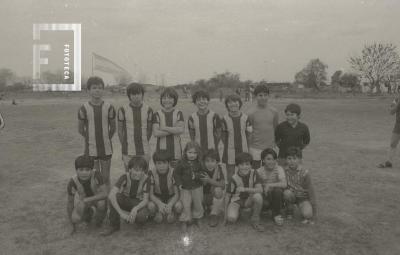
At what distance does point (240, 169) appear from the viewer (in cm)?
484

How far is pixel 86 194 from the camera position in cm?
472

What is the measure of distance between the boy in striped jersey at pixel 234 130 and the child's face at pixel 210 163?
461 millimetres

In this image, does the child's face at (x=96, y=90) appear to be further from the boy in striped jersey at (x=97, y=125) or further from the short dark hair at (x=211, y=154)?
the short dark hair at (x=211, y=154)

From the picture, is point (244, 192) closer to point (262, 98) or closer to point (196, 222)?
point (196, 222)

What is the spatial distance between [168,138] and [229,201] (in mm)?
1158

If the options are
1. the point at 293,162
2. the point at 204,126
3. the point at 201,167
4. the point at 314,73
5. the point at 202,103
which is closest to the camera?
the point at 201,167

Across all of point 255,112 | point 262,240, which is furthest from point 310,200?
point 255,112

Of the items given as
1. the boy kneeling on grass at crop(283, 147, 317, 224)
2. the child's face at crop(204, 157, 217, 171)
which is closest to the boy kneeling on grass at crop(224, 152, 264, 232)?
the child's face at crop(204, 157, 217, 171)

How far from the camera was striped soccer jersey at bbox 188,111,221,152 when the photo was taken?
17.3 ft

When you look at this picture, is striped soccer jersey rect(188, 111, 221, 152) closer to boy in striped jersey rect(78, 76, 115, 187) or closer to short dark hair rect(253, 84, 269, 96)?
short dark hair rect(253, 84, 269, 96)

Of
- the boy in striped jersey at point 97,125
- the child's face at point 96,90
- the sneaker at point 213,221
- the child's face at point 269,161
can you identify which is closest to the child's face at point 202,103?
the child's face at point 269,161

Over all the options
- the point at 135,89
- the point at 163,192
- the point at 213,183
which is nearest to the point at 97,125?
the point at 135,89

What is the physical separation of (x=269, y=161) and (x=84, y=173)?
226cm

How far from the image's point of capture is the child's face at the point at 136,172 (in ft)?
15.2
